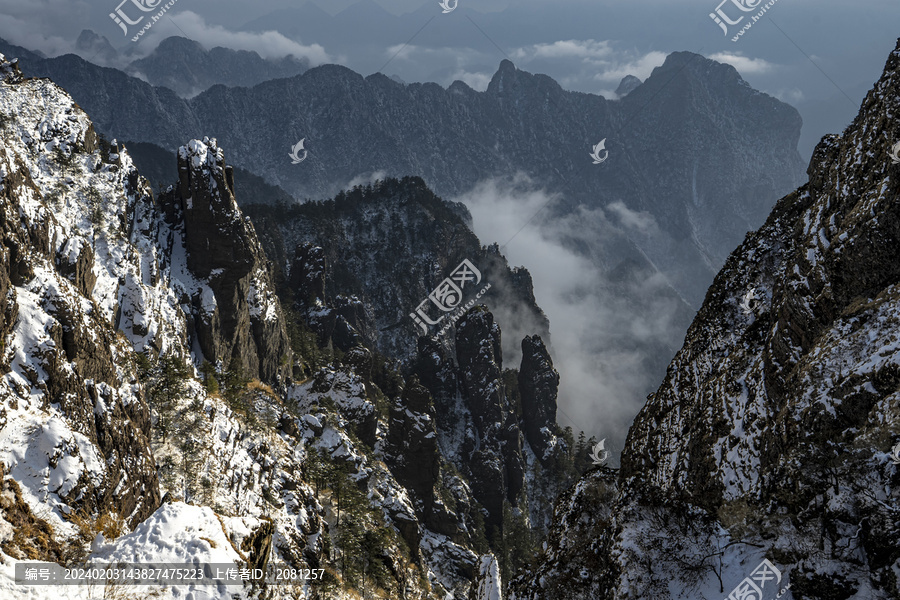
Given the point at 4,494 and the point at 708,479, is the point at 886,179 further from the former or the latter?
the point at 4,494

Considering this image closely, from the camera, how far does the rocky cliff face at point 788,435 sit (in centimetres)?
1762

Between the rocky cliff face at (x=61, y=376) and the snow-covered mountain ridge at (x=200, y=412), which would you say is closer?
the snow-covered mountain ridge at (x=200, y=412)

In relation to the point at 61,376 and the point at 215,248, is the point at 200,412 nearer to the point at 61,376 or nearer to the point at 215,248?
the point at 61,376

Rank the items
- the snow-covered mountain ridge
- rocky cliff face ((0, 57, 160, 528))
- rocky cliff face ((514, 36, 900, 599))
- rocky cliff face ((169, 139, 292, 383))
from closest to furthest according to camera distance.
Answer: rocky cliff face ((514, 36, 900, 599))
the snow-covered mountain ridge
rocky cliff face ((0, 57, 160, 528))
rocky cliff face ((169, 139, 292, 383))

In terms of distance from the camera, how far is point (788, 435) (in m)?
21.1

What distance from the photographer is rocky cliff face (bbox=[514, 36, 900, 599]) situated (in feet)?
57.8

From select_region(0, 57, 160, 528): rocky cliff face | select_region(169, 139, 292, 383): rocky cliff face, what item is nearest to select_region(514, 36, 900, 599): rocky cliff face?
select_region(0, 57, 160, 528): rocky cliff face

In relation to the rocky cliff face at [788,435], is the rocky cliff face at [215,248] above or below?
above

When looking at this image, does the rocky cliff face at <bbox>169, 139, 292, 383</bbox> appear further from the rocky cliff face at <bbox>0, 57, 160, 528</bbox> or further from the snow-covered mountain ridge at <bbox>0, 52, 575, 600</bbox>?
the rocky cliff face at <bbox>0, 57, 160, 528</bbox>

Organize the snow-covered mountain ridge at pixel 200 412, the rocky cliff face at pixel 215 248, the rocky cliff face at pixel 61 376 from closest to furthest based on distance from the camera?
the snow-covered mountain ridge at pixel 200 412 → the rocky cliff face at pixel 61 376 → the rocky cliff face at pixel 215 248

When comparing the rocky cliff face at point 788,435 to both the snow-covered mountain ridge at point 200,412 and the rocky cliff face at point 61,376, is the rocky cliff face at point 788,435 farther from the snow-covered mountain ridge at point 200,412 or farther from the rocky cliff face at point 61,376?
the rocky cliff face at point 61,376

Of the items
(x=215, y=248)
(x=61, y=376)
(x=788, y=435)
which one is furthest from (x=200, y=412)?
(x=788, y=435)

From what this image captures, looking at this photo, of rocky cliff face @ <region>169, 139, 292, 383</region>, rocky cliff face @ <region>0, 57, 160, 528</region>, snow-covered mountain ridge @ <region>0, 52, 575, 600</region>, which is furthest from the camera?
rocky cliff face @ <region>169, 139, 292, 383</region>

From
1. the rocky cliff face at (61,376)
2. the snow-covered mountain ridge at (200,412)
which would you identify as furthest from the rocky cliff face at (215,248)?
the rocky cliff face at (61,376)
